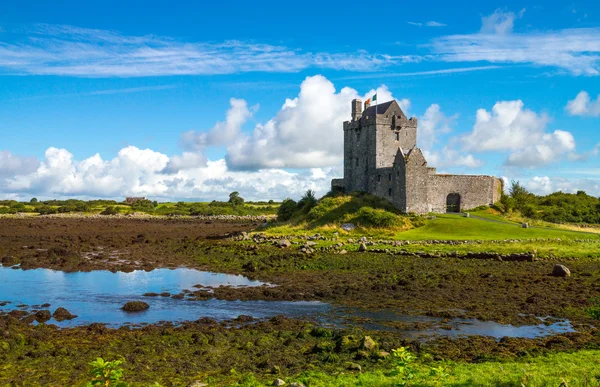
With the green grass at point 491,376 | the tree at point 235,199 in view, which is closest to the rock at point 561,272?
the green grass at point 491,376

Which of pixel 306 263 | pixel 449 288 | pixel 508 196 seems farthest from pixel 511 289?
pixel 508 196

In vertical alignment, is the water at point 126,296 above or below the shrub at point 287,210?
below

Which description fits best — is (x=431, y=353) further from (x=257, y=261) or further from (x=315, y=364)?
(x=257, y=261)

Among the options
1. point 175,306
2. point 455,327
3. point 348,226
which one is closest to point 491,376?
point 455,327

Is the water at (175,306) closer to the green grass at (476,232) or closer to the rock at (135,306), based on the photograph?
the rock at (135,306)

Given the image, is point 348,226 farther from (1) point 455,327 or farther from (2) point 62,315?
(2) point 62,315

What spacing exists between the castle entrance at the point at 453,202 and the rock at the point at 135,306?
4580cm

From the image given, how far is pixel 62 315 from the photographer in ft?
64.7

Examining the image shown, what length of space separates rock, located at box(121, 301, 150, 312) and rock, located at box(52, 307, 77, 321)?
2.15 meters

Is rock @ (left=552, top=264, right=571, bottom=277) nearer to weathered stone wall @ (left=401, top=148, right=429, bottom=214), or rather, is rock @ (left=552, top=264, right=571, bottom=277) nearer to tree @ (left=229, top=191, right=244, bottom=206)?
weathered stone wall @ (left=401, top=148, right=429, bottom=214)

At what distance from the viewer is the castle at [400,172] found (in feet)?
178

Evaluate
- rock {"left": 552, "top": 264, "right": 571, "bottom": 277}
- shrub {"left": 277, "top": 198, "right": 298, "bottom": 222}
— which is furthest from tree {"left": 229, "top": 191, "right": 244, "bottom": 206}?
rock {"left": 552, "top": 264, "right": 571, "bottom": 277}

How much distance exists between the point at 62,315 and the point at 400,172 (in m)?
41.4

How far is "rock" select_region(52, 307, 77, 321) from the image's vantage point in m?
19.5
